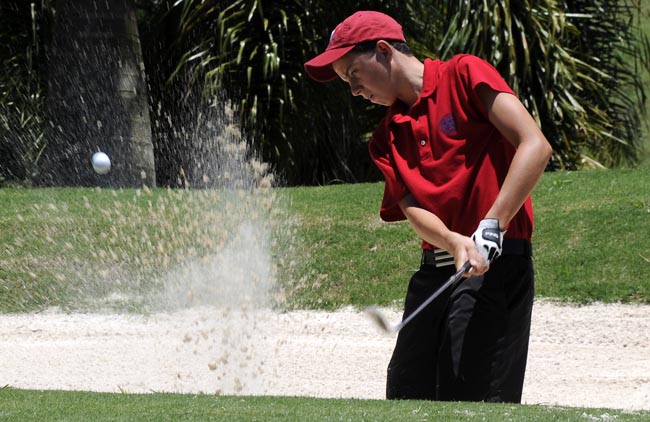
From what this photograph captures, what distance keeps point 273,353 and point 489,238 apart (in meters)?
3.97

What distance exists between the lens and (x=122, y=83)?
11328mm

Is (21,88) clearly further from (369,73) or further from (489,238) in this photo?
(489,238)

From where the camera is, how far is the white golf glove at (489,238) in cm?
292

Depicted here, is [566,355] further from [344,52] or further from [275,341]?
[344,52]

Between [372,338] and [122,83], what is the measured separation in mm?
5374

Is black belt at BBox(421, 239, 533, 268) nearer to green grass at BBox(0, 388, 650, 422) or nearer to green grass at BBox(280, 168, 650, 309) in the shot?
green grass at BBox(0, 388, 650, 422)

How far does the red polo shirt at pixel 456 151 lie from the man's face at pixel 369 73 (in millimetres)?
100

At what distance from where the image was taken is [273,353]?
22.1ft

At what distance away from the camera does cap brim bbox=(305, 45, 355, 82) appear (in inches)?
127

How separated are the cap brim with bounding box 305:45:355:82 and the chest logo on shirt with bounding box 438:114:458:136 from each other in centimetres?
35

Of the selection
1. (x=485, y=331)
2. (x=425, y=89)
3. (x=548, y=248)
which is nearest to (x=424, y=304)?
(x=485, y=331)

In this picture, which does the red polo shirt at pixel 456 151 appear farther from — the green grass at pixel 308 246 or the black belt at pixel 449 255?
the green grass at pixel 308 246

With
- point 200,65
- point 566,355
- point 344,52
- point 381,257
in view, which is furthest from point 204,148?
point 344,52

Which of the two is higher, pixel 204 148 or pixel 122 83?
pixel 122 83
